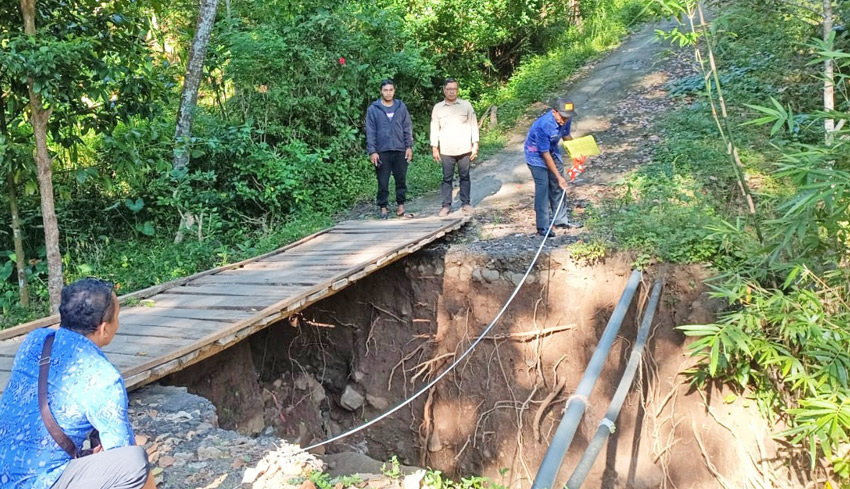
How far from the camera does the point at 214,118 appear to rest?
29.7 ft

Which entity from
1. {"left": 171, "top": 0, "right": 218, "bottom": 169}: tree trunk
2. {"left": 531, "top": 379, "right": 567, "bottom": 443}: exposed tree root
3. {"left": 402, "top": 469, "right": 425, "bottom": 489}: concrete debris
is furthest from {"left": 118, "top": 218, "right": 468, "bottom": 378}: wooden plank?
{"left": 171, "top": 0, "right": 218, "bottom": 169}: tree trunk

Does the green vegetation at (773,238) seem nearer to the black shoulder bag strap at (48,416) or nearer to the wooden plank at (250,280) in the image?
the wooden plank at (250,280)

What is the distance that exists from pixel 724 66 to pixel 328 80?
6581mm

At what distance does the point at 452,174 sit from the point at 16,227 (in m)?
5.07

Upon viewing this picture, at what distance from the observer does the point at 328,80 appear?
Answer: 9.24 m

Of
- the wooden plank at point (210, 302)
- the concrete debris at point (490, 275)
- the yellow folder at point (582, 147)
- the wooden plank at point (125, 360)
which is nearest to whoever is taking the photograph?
the wooden plank at point (125, 360)

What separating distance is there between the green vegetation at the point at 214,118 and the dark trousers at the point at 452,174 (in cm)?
191

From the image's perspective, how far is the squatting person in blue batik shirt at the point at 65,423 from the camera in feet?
6.75

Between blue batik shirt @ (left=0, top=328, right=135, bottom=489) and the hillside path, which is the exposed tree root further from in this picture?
blue batik shirt @ (left=0, top=328, right=135, bottom=489)

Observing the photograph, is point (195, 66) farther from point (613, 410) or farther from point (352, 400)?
point (613, 410)

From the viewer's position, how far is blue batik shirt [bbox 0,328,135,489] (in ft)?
6.77

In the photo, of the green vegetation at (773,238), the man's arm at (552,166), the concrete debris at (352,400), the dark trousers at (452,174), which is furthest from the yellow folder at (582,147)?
the concrete debris at (352,400)

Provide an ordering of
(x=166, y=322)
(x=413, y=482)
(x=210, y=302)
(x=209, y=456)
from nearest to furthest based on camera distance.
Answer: (x=413, y=482) < (x=209, y=456) < (x=166, y=322) < (x=210, y=302)

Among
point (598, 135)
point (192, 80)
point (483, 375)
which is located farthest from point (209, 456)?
point (598, 135)
